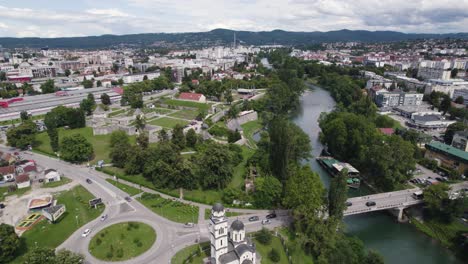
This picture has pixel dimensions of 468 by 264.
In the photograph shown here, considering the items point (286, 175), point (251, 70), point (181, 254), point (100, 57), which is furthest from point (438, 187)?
point (100, 57)

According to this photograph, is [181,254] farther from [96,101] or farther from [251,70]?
[251,70]

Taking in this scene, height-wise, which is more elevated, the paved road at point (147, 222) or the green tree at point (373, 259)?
the green tree at point (373, 259)

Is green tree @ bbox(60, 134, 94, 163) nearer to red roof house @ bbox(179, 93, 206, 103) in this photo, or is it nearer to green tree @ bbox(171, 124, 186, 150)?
green tree @ bbox(171, 124, 186, 150)

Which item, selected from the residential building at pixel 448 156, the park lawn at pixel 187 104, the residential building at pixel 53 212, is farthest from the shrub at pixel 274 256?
the park lawn at pixel 187 104

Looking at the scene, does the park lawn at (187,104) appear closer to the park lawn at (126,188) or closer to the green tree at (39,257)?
the park lawn at (126,188)

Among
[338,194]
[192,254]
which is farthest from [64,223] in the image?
[338,194]

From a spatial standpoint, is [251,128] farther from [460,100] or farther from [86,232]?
[460,100]

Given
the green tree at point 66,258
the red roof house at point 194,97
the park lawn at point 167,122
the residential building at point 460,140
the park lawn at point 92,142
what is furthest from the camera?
the red roof house at point 194,97
